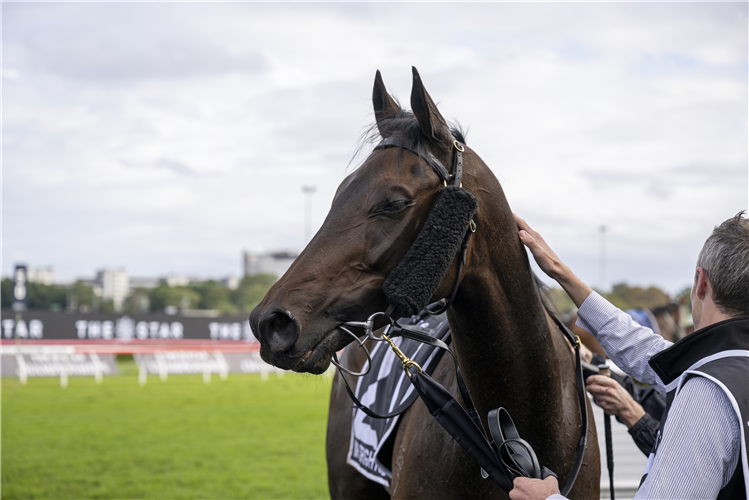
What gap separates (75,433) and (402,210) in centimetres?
933

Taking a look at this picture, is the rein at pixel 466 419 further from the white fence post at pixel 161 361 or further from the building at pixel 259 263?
the building at pixel 259 263

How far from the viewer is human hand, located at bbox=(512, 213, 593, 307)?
6.25ft

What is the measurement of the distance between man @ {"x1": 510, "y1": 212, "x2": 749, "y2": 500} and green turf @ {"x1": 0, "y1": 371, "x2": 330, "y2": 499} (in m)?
1.08

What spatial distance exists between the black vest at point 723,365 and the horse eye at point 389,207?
725mm

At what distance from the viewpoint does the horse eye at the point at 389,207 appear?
168 cm

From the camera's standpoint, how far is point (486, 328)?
6.09ft

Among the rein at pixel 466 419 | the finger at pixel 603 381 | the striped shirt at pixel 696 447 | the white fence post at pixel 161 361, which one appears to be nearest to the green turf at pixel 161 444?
the rein at pixel 466 419

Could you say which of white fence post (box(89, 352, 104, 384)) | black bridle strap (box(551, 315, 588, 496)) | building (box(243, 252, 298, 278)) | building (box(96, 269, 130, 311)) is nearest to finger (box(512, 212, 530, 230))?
black bridle strap (box(551, 315, 588, 496))

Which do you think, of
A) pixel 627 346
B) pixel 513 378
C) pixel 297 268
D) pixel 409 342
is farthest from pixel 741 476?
pixel 409 342

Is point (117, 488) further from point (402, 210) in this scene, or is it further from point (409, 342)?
point (402, 210)

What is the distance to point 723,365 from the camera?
4.02 feet

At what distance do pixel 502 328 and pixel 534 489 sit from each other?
521 mm

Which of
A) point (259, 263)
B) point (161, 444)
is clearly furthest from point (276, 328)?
point (259, 263)

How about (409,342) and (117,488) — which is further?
(117,488)
